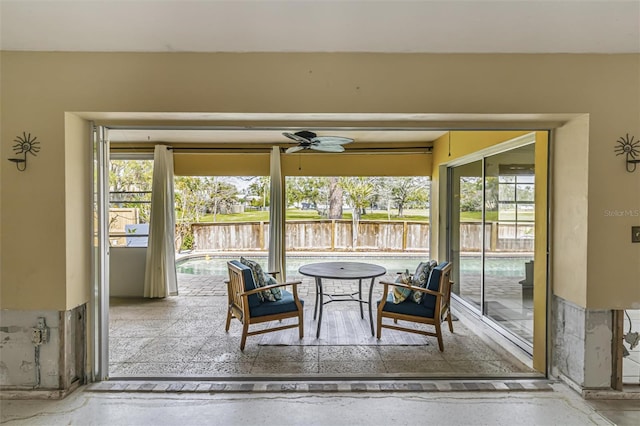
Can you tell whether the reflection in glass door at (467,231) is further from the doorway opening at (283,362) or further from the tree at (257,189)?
the tree at (257,189)

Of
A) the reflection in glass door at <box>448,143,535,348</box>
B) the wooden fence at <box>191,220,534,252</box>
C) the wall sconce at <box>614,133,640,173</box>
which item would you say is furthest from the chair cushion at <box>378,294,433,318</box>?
the wooden fence at <box>191,220,534,252</box>

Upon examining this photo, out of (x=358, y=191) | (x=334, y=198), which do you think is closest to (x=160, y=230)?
(x=334, y=198)

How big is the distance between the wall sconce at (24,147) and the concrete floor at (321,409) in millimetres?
1663

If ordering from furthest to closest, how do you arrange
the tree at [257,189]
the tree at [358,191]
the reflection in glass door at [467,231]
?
the tree at [358,191] → the tree at [257,189] → the reflection in glass door at [467,231]

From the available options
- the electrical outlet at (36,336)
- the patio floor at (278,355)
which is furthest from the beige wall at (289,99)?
the patio floor at (278,355)

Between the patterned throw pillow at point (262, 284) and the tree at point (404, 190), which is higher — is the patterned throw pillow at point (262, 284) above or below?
below

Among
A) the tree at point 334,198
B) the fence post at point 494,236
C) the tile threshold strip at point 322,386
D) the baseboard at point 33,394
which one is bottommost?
the tile threshold strip at point 322,386

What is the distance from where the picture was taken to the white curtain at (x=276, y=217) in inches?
216

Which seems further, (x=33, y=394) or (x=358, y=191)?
(x=358, y=191)

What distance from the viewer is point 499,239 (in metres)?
3.80

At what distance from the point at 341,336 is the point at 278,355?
78cm

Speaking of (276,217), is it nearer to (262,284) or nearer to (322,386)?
(262,284)

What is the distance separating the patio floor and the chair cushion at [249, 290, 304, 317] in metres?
0.35

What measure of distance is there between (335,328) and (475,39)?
3.11 meters
